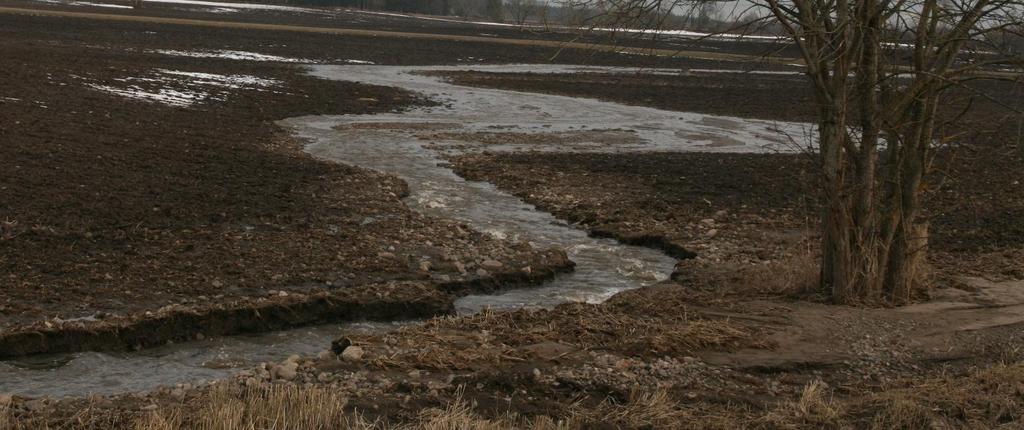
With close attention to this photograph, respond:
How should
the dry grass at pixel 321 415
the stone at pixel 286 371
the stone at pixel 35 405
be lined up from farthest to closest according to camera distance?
the stone at pixel 286 371
the stone at pixel 35 405
the dry grass at pixel 321 415

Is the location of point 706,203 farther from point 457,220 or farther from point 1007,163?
point 1007,163

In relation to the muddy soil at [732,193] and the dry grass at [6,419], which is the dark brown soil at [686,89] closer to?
the muddy soil at [732,193]

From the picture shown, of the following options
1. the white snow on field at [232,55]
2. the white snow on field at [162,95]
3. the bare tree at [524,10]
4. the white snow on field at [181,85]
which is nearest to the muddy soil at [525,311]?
the bare tree at [524,10]

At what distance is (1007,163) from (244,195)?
1512 cm

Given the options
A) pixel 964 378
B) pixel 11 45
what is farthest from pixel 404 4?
pixel 964 378

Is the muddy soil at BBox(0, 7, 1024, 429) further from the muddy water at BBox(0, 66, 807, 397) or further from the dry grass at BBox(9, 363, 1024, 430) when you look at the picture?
the muddy water at BBox(0, 66, 807, 397)

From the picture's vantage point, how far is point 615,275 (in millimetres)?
12625

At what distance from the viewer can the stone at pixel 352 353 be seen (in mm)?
8477

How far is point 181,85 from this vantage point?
3036cm

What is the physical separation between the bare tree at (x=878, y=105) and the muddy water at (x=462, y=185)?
85.4 inches

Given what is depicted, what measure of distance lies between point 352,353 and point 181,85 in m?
23.6

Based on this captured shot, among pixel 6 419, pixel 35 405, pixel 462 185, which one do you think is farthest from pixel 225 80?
pixel 6 419

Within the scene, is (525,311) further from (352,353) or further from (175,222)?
(175,222)

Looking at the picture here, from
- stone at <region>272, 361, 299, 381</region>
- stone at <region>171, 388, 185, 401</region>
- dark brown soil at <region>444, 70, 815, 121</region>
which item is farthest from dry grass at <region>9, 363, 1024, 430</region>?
dark brown soil at <region>444, 70, 815, 121</region>
